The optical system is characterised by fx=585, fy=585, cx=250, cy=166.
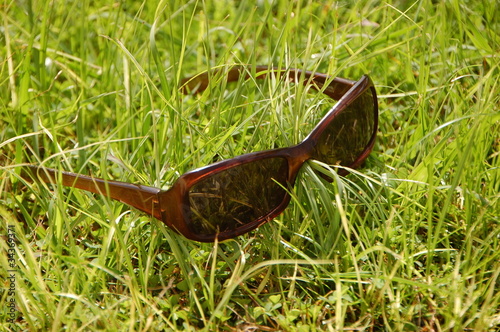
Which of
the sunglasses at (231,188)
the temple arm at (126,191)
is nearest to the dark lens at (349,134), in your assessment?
the sunglasses at (231,188)

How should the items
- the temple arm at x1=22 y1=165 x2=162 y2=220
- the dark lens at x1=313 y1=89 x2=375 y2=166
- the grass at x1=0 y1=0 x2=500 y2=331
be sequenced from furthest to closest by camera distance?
the dark lens at x1=313 y1=89 x2=375 y2=166
the temple arm at x1=22 y1=165 x2=162 y2=220
the grass at x1=0 y1=0 x2=500 y2=331

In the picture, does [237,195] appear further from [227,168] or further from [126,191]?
[126,191]

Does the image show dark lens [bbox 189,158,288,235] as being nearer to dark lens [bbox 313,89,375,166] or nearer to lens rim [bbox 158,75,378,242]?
lens rim [bbox 158,75,378,242]

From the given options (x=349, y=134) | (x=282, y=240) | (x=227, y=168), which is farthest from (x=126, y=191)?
(x=349, y=134)

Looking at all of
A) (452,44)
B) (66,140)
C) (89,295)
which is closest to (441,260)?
(89,295)

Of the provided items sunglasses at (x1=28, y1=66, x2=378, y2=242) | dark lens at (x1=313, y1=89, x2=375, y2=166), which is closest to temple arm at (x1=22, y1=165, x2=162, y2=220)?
sunglasses at (x1=28, y1=66, x2=378, y2=242)

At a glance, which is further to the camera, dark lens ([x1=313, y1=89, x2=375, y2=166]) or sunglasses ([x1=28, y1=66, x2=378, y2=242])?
dark lens ([x1=313, y1=89, x2=375, y2=166])

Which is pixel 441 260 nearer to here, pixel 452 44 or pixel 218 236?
pixel 218 236

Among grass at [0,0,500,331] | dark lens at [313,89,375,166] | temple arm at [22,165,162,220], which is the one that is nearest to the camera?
grass at [0,0,500,331]
